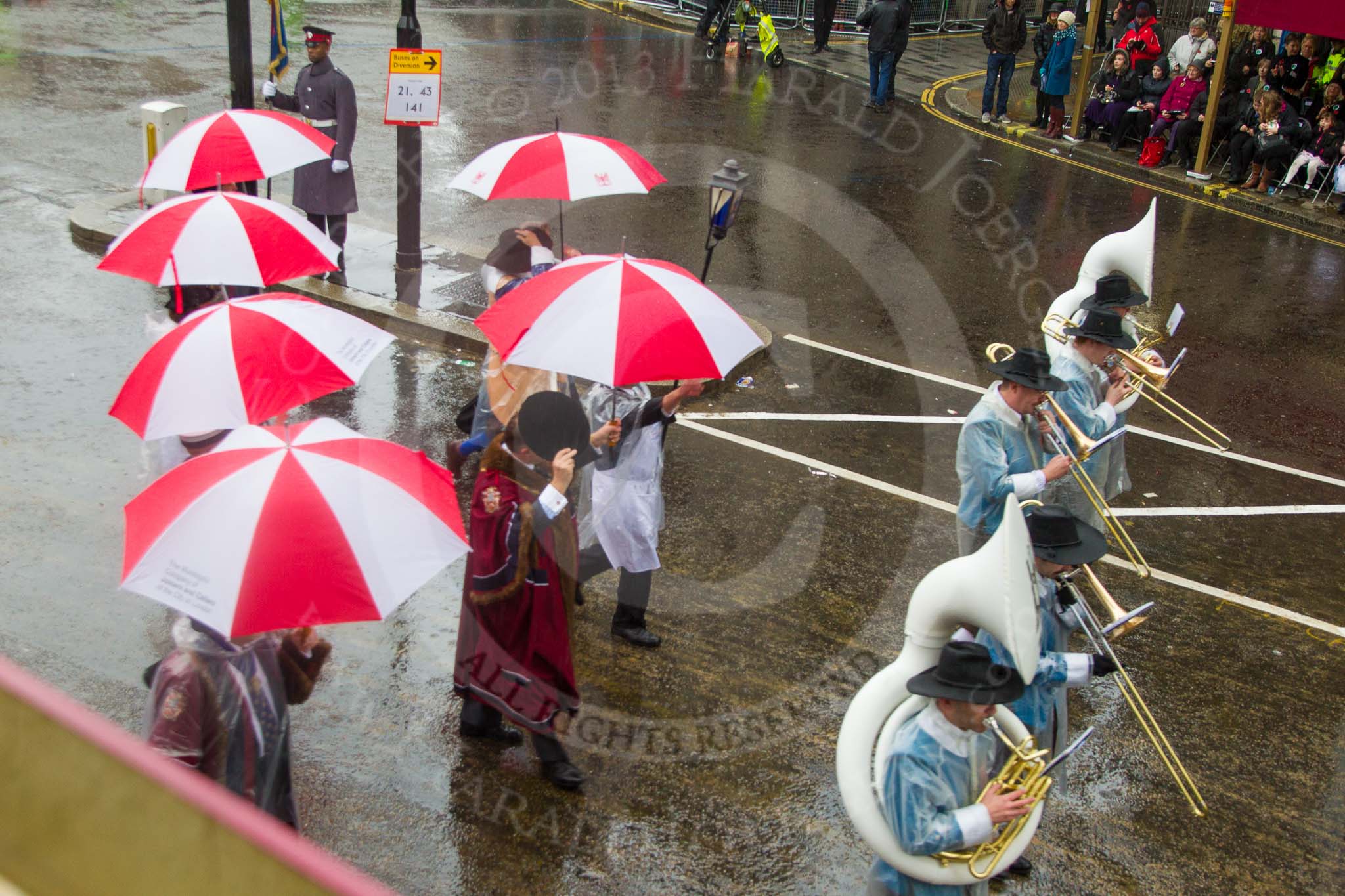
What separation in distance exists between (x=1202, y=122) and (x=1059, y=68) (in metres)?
2.18

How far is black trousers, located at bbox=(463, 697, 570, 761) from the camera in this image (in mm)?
5020

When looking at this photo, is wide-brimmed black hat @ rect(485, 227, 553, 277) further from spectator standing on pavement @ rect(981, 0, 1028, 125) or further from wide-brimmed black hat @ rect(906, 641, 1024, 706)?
spectator standing on pavement @ rect(981, 0, 1028, 125)

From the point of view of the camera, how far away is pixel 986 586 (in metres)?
3.48

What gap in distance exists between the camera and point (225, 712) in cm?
363

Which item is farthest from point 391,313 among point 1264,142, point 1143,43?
point 1143,43

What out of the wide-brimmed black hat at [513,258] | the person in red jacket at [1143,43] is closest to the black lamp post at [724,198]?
the wide-brimmed black hat at [513,258]

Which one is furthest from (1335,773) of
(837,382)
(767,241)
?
(767,241)

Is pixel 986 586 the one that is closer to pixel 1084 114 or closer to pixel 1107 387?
pixel 1107 387

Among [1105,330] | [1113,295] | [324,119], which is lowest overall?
[1105,330]

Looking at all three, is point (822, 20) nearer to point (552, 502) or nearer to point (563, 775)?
point (552, 502)

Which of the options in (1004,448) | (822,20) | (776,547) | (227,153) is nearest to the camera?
(1004,448)

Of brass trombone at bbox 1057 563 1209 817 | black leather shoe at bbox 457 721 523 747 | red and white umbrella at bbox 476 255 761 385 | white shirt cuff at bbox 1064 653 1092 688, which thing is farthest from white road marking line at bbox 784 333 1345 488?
black leather shoe at bbox 457 721 523 747

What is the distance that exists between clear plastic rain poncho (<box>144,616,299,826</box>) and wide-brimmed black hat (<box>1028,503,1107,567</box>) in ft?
9.17

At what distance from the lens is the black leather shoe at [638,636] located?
600 cm
